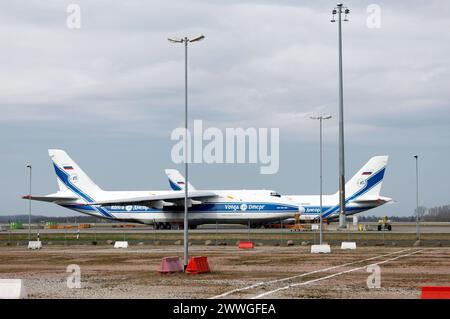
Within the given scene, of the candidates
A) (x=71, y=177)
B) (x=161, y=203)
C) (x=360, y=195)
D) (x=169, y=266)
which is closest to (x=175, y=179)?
(x=71, y=177)

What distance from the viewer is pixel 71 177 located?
96.4 m

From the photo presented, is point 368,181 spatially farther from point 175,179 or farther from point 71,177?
point 175,179

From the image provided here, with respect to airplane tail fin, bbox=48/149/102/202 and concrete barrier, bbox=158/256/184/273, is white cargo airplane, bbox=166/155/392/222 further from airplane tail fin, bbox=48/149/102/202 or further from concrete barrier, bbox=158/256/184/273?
concrete barrier, bbox=158/256/184/273

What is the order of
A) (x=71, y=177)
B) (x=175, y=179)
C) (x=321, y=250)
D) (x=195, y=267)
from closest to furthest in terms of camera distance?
1. (x=195, y=267)
2. (x=321, y=250)
3. (x=71, y=177)
4. (x=175, y=179)

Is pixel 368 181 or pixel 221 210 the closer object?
pixel 368 181

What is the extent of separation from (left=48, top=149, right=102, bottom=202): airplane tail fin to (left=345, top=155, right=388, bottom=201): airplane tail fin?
31162 mm

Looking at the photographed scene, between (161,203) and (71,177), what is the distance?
43.4ft

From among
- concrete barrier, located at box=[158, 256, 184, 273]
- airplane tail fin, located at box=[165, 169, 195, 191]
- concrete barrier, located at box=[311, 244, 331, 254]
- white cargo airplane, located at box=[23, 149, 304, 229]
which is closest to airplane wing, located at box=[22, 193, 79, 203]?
white cargo airplane, located at box=[23, 149, 304, 229]

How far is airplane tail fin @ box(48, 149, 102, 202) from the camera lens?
95.8 meters

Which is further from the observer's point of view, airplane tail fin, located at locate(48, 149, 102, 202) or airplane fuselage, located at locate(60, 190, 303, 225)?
airplane tail fin, located at locate(48, 149, 102, 202)

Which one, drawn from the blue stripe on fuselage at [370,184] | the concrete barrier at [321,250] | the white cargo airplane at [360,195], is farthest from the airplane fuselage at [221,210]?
the concrete barrier at [321,250]
